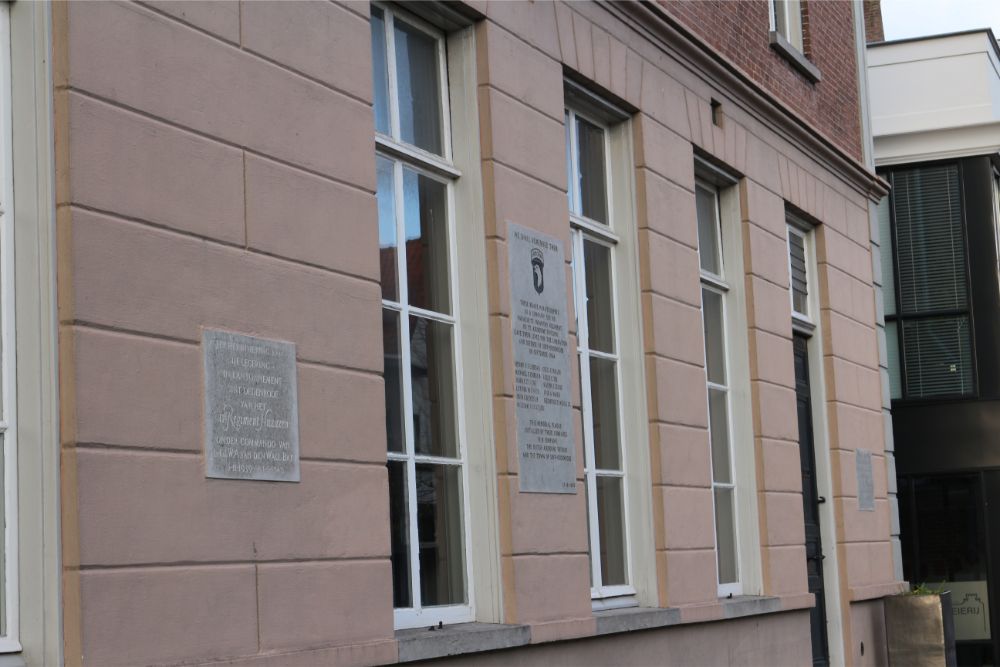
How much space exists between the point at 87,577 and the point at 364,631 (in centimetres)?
161

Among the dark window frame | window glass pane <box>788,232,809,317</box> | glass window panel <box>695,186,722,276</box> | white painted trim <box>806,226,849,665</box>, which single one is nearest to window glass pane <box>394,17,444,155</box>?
glass window panel <box>695,186,722,276</box>

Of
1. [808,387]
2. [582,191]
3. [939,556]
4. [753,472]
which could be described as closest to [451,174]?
[582,191]

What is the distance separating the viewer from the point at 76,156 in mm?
4973

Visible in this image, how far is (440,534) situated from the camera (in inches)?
284

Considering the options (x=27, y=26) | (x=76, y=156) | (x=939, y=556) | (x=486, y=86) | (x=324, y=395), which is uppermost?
(x=486, y=86)

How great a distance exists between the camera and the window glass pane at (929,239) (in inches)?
684

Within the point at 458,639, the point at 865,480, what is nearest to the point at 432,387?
the point at 458,639

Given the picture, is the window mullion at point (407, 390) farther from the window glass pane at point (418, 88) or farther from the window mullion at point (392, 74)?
the window glass pane at point (418, 88)

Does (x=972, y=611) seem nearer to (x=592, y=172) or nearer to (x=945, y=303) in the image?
(x=945, y=303)

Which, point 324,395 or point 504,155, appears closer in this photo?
point 324,395

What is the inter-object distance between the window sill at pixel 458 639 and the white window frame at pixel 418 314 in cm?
10

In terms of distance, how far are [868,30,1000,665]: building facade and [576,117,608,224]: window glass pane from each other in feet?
28.7

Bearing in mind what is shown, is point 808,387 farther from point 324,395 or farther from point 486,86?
point 324,395

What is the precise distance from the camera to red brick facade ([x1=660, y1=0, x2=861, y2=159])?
11.2 meters
